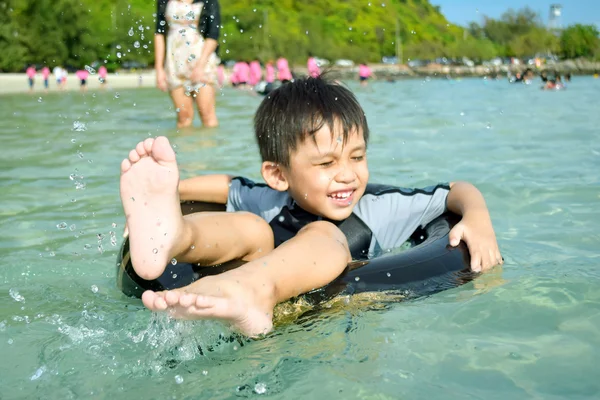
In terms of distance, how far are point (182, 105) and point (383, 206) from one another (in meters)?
4.26

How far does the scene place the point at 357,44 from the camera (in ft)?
265

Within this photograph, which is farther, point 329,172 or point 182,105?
point 182,105

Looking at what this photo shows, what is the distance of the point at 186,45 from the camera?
630cm

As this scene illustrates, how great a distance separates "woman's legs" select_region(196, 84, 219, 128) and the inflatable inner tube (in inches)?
169

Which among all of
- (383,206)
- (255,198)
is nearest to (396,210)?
(383,206)

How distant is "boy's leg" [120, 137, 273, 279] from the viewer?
78.8 inches

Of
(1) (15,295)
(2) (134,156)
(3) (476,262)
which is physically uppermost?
(2) (134,156)

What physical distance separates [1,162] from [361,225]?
12.3 ft

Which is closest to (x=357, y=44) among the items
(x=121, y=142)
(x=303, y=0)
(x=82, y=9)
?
(x=303, y=0)

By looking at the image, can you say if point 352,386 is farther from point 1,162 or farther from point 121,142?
point 121,142

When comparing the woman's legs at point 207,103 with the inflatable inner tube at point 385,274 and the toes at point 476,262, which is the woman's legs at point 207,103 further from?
the toes at point 476,262

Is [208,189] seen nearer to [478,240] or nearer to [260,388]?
[478,240]

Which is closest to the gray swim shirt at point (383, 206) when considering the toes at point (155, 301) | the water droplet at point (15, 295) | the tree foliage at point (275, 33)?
the water droplet at point (15, 295)

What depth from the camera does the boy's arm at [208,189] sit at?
116 inches
